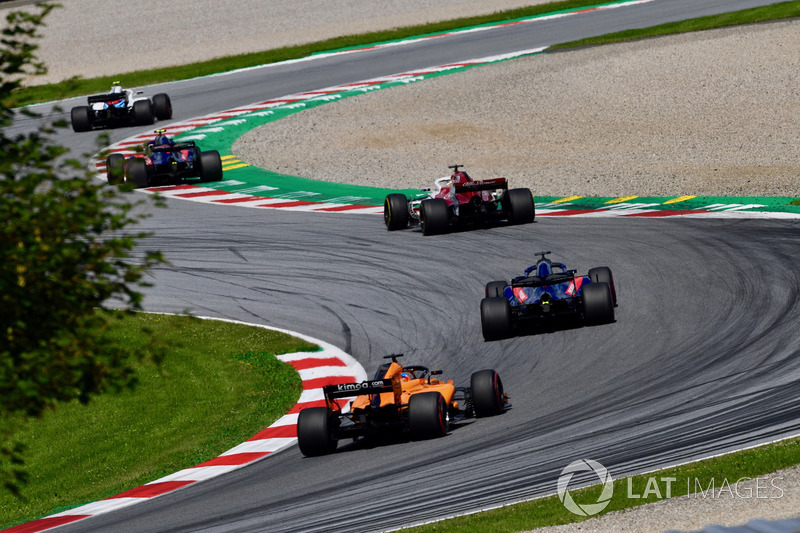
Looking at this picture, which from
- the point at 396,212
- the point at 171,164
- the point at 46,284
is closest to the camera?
the point at 46,284

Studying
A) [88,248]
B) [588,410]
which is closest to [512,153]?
[588,410]

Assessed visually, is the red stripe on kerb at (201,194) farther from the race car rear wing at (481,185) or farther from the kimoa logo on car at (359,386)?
the kimoa logo on car at (359,386)

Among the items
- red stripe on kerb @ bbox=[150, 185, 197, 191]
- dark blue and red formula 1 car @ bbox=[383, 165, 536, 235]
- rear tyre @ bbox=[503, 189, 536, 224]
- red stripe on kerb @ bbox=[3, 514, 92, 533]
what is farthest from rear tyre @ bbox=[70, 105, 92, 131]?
red stripe on kerb @ bbox=[3, 514, 92, 533]

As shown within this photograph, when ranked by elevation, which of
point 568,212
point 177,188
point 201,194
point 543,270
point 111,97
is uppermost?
point 111,97

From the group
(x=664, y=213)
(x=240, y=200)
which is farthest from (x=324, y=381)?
(x=240, y=200)

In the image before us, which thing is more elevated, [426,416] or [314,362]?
[426,416]

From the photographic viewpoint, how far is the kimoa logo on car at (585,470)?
31.0 ft

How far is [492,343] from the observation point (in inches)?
647

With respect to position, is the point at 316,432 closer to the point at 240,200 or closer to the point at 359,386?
the point at 359,386

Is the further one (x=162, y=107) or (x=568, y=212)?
(x=162, y=107)

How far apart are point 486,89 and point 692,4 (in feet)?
52.9

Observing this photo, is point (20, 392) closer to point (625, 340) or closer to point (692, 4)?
point (625, 340)

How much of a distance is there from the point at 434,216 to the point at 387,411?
33.5ft
